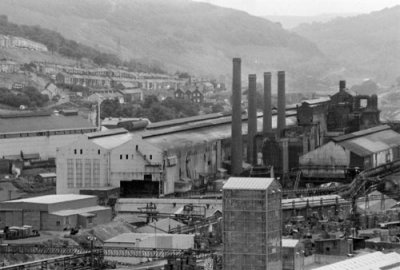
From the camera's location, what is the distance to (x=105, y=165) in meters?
62.3

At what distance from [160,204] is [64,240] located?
8544 mm

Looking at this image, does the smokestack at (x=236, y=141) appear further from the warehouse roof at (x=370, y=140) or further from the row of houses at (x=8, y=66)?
the row of houses at (x=8, y=66)

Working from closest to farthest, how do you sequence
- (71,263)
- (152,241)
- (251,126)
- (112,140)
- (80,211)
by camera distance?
(71,263), (152,241), (80,211), (112,140), (251,126)

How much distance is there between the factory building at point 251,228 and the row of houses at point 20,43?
86.9 meters

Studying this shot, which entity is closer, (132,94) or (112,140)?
(112,140)

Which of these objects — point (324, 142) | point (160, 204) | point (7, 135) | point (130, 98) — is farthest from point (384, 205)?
point (130, 98)

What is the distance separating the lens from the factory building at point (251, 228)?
39250 millimetres

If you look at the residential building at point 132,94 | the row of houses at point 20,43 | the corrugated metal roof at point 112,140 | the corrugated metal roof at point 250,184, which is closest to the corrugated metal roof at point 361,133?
the corrugated metal roof at point 112,140

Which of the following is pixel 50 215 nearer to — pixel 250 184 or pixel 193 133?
pixel 250 184

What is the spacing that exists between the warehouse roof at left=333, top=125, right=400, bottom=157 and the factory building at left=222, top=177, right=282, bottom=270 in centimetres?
2925

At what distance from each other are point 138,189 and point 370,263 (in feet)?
73.6

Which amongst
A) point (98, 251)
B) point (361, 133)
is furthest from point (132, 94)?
point (98, 251)

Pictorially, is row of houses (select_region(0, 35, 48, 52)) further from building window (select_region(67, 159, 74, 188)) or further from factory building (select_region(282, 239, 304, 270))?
factory building (select_region(282, 239, 304, 270))

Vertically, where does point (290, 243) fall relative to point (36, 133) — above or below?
below
